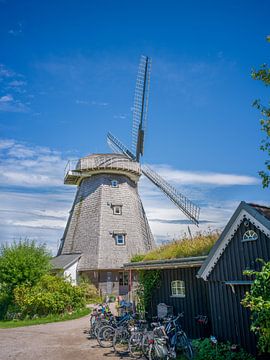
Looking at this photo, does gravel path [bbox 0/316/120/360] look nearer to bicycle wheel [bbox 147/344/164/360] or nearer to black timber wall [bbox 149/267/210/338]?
bicycle wheel [bbox 147/344/164/360]

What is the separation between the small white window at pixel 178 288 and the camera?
13.7 m

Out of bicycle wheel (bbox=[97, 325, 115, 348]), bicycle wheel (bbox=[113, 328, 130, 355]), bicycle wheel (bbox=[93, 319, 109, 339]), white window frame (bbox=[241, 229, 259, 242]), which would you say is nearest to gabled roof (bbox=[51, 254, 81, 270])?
bicycle wheel (bbox=[93, 319, 109, 339])

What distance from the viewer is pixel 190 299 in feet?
43.4

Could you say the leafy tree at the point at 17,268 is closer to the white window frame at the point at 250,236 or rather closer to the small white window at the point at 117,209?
the small white window at the point at 117,209

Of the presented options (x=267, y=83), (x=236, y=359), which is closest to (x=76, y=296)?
(x=236, y=359)

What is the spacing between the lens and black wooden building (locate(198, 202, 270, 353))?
390 inches

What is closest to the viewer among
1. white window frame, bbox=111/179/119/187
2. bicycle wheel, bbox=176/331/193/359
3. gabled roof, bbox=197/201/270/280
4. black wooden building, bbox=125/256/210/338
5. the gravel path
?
gabled roof, bbox=197/201/270/280

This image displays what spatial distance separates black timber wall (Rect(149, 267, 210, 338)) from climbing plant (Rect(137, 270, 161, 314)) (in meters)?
0.62

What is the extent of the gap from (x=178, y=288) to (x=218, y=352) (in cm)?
439

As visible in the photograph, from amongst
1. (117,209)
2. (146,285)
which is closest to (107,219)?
(117,209)

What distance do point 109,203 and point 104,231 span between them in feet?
9.64

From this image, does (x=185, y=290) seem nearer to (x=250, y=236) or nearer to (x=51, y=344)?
(x=250, y=236)

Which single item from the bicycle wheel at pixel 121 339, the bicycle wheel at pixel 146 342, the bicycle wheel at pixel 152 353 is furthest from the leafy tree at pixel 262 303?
the bicycle wheel at pixel 121 339

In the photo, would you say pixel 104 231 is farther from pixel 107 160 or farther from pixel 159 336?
pixel 159 336
